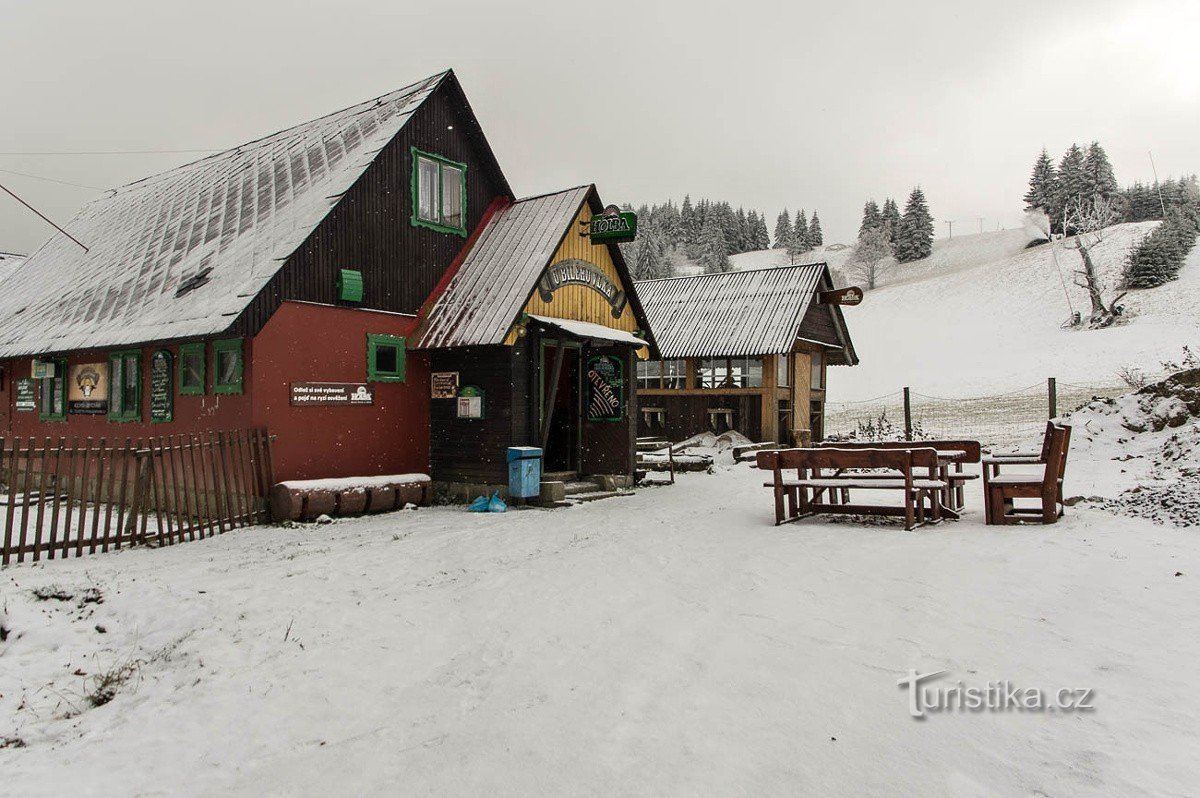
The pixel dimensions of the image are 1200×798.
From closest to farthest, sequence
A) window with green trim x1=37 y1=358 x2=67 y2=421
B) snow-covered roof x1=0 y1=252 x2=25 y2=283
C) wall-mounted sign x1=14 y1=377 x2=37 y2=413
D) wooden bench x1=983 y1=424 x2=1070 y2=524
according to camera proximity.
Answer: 1. wooden bench x1=983 y1=424 x2=1070 y2=524
2. window with green trim x1=37 y1=358 x2=67 y2=421
3. wall-mounted sign x1=14 y1=377 x2=37 y2=413
4. snow-covered roof x1=0 y1=252 x2=25 y2=283

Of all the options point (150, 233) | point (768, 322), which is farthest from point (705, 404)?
point (150, 233)

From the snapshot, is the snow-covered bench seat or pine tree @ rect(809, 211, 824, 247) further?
pine tree @ rect(809, 211, 824, 247)

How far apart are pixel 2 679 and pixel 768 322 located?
871 inches

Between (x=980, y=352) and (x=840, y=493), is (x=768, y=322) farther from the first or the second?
(x=980, y=352)

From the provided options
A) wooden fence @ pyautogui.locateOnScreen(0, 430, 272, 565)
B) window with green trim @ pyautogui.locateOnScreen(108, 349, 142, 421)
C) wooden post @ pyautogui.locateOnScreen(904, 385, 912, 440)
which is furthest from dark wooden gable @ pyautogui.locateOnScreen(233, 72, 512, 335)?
wooden post @ pyautogui.locateOnScreen(904, 385, 912, 440)

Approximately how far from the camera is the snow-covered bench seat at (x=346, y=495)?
36.3 feet

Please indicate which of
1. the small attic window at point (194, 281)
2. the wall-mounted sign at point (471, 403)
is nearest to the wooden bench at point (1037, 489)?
the wall-mounted sign at point (471, 403)

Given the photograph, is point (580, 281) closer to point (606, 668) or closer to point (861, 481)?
point (861, 481)

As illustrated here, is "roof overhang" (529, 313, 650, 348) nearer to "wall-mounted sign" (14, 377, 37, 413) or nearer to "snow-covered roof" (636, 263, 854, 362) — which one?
"snow-covered roof" (636, 263, 854, 362)

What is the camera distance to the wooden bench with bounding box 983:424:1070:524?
8961 millimetres

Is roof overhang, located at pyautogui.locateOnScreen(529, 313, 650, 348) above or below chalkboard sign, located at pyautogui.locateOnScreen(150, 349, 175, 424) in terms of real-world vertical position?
above

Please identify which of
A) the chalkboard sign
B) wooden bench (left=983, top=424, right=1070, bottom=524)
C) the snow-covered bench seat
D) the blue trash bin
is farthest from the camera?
the chalkboard sign

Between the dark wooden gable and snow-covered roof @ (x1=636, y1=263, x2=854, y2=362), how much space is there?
35.2 feet

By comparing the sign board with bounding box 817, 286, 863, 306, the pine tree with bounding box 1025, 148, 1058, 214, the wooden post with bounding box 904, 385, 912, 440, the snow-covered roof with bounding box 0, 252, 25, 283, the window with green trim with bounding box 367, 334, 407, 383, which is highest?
the pine tree with bounding box 1025, 148, 1058, 214
